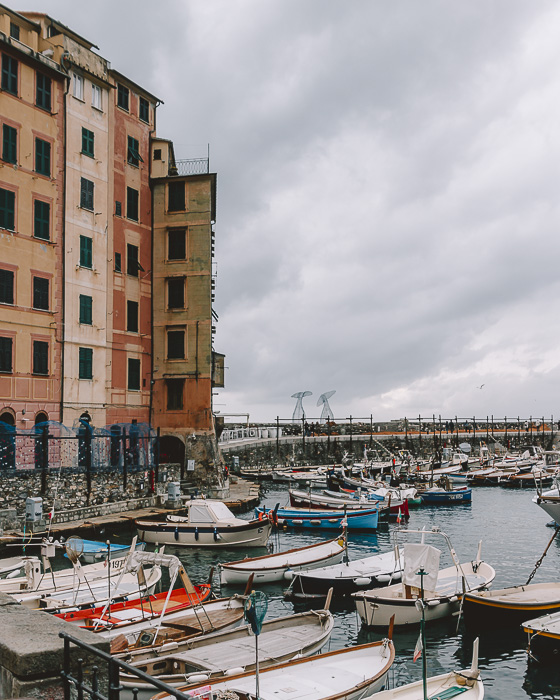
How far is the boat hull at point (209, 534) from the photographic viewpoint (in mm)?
32344

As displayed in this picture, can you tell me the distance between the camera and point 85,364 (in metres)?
42.0

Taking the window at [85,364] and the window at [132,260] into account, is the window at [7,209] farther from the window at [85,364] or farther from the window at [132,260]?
the window at [132,260]

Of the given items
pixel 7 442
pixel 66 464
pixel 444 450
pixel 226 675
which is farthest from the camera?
pixel 444 450

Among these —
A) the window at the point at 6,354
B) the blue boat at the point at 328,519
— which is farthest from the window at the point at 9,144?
the blue boat at the point at 328,519

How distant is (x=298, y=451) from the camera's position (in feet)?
290

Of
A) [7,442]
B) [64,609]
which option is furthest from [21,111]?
[64,609]

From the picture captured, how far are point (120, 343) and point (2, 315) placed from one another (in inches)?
399

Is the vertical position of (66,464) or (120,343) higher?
(120,343)

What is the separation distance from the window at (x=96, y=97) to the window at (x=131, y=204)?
580 centimetres

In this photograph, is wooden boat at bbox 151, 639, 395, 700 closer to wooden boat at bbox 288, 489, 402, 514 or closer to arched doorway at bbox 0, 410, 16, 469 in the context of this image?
arched doorway at bbox 0, 410, 16, 469

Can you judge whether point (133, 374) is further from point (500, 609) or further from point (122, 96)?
point (500, 609)

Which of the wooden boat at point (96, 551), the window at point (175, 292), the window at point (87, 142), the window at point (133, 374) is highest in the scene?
the window at point (87, 142)

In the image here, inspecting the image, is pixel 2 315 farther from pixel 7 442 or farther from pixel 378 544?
pixel 378 544

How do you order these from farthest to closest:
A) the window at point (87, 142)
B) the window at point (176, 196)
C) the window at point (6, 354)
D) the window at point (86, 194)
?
the window at point (176, 196) < the window at point (87, 142) < the window at point (86, 194) < the window at point (6, 354)
